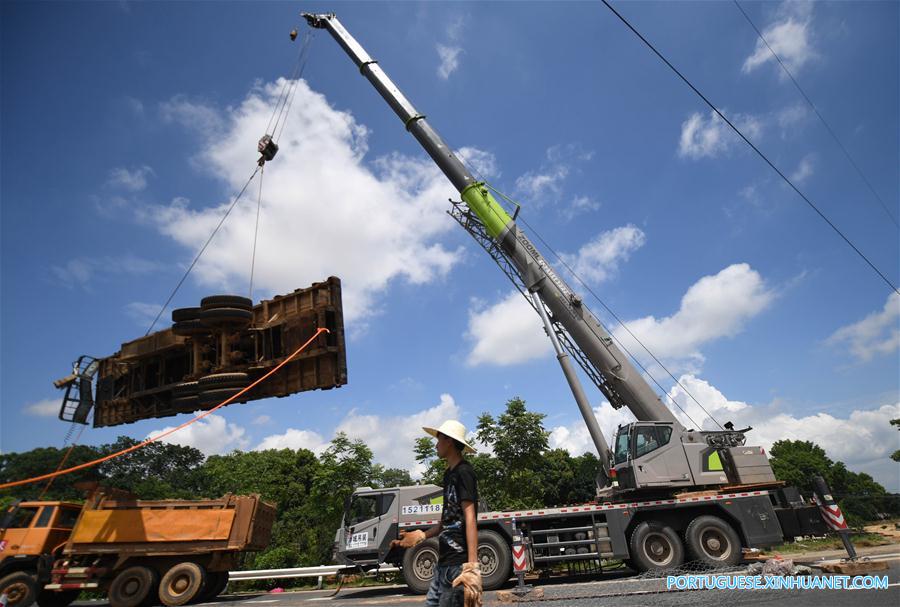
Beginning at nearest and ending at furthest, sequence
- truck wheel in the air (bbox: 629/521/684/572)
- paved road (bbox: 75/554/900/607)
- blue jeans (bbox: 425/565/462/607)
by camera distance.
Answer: blue jeans (bbox: 425/565/462/607) → paved road (bbox: 75/554/900/607) → truck wheel in the air (bbox: 629/521/684/572)

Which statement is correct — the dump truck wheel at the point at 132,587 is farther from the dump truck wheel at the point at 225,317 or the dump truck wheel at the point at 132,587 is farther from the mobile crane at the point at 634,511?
the dump truck wheel at the point at 225,317

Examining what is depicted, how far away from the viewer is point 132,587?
9.97 m

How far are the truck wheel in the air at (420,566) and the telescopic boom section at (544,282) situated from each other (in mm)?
4672

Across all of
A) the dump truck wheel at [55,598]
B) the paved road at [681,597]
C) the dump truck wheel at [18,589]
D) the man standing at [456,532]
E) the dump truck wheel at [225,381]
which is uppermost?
the dump truck wheel at [225,381]

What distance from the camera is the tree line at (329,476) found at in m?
22.2

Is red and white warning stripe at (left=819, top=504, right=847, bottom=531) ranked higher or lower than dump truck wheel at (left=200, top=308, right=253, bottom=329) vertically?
lower

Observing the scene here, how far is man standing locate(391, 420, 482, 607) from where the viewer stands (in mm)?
2799

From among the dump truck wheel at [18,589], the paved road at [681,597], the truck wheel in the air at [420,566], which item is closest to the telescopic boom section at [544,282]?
the paved road at [681,597]

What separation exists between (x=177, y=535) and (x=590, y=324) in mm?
10929

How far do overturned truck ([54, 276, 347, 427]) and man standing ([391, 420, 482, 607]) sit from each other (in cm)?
441

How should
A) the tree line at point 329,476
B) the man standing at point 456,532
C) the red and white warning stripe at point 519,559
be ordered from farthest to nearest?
the tree line at point 329,476
the red and white warning stripe at point 519,559
the man standing at point 456,532

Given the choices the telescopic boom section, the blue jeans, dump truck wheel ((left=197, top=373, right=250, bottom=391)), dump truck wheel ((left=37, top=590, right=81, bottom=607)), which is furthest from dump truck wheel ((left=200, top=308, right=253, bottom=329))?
dump truck wheel ((left=37, top=590, right=81, bottom=607))

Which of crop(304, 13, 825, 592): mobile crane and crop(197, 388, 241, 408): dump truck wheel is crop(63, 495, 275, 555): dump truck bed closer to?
crop(304, 13, 825, 592): mobile crane

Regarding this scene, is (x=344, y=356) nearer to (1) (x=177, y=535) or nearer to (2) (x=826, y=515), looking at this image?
(1) (x=177, y=535)
